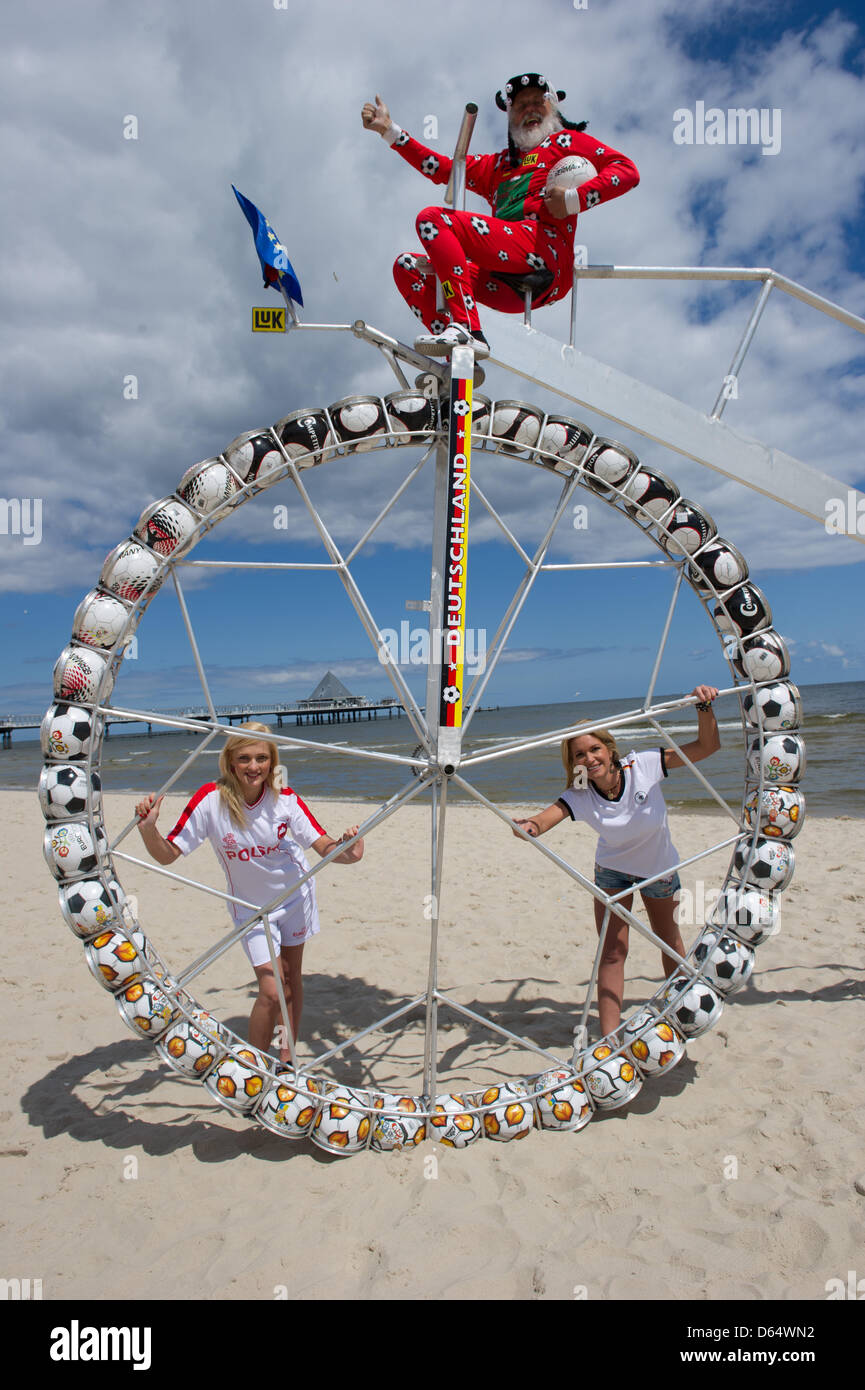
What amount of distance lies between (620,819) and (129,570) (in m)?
2.87

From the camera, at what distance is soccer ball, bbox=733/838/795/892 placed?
4.03 metres

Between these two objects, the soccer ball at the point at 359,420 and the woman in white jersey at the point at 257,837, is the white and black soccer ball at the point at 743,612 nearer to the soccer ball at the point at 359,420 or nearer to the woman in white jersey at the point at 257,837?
the soccer ball at the point at 359,420

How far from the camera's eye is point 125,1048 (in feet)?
16.1

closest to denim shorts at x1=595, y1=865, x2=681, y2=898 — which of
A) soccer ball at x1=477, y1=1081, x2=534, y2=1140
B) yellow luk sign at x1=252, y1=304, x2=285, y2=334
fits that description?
soccer ball at x1=477, y1=1081, x2=534, y2=1140

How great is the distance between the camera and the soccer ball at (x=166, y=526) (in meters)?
3.48

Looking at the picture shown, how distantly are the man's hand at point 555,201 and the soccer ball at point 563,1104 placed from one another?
13.8 ft

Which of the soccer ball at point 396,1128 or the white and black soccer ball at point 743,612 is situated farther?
the white and black soccer ball at point 743,612

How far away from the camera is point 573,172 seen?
3.46m

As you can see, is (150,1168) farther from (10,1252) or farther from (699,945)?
(699,945)

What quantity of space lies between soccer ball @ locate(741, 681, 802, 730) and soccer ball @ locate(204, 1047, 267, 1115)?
3114mm

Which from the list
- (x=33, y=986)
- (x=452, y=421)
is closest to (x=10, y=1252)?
(x=33, y=986)

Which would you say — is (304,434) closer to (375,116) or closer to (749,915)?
(375,116)

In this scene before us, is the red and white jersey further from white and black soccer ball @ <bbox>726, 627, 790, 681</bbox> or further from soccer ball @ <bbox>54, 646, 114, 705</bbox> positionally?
white and black soccer ball @ <bbox>726, 627, 790, 681</bbox>

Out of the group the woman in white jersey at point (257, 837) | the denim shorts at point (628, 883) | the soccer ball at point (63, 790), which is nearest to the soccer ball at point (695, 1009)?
the denim shorts at point (628, 883)
